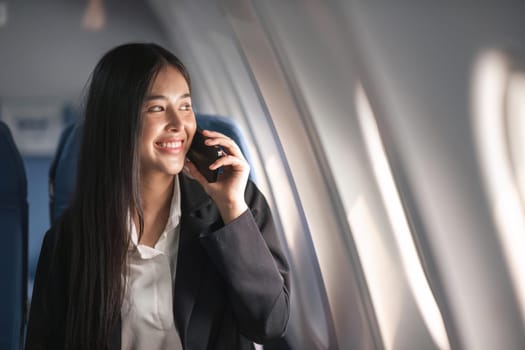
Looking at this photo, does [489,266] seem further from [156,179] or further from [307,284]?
[307,284]

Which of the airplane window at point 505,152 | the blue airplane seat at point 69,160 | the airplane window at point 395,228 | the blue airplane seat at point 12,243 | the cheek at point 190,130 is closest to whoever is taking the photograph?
the airplane window at point 505,152

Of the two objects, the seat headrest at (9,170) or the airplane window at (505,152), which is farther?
the seat headrest at (9,170)

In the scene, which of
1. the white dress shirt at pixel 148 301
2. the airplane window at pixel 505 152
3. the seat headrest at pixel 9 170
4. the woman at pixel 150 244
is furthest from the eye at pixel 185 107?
the airplane window at pixel 505 152

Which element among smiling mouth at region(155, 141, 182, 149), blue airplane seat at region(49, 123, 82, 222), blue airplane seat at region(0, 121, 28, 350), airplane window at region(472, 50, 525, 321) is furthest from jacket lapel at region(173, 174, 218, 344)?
airplane window at region(472, 50, 525, 321)

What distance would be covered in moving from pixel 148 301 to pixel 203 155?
442 mm

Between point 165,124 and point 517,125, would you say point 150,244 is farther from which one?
point 517,125

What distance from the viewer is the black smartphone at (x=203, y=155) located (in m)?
1.75

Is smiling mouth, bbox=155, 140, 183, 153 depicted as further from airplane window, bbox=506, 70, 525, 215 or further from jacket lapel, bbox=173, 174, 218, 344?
airplane window, bbox=506, 70, 525, 215

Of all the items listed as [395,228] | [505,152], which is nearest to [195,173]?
[395,228]

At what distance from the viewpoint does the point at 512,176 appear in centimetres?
104

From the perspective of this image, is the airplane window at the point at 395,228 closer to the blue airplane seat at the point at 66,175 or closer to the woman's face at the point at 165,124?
the woman's face at the point at 165,124

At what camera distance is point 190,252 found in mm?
1775

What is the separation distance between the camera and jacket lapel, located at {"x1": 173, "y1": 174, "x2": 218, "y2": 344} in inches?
67.5

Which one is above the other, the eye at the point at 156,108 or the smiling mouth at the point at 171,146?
the eye at the point at 156,108
